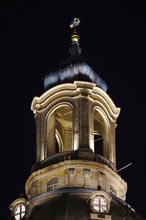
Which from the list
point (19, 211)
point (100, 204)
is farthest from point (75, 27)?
point (100, 204)

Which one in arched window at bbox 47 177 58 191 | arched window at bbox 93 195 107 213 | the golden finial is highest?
the golden finial

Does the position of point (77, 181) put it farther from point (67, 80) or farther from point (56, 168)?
point (67, 80)

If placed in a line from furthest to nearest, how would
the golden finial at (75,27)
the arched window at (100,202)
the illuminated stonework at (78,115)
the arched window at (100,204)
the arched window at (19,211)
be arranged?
the golden finial at (75,27) → the illuminated stonework at (78,115) → the arched window at (19,211) → the arched window at (100,204) → the arched window at (100,202)

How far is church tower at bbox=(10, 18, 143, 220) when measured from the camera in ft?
224

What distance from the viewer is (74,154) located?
73.6 meters

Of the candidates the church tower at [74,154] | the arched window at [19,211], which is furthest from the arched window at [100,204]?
the arched window at [19,211]

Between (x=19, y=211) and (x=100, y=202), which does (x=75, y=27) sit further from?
(x=100, y=202)

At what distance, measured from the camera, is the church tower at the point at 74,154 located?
68.3 m

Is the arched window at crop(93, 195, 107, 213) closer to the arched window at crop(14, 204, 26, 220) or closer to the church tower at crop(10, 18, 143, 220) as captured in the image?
the church tower at crop(10, 18, 143, 220)

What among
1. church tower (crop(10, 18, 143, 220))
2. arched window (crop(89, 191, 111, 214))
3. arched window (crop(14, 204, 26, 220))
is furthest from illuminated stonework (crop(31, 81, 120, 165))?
arched window (crop(14, 204, 26, 220))

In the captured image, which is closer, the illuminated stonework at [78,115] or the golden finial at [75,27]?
the illuminated stonework at [78,115]

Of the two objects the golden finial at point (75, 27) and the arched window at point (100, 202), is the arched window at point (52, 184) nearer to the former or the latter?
the arched window at point (100, 202)

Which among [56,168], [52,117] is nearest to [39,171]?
[56,168]

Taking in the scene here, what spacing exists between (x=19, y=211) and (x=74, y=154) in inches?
273
